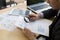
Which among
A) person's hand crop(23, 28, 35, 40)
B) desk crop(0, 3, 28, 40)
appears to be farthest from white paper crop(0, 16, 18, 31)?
person's hand crop(23, 28, 35, 40)

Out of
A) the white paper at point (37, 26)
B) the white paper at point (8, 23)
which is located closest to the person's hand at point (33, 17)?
the white paper at point (37, 26)

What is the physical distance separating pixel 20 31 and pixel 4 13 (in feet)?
1.37

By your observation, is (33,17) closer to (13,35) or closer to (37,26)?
(37,26)

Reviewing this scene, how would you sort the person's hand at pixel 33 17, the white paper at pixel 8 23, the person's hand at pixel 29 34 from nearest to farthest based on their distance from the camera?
the person's hand at pixel 29 34, the white paper at pixel 8 23, the person's hand at pixel 33 17

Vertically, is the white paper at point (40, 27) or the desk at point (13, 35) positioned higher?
the white paper at point (40, 27)

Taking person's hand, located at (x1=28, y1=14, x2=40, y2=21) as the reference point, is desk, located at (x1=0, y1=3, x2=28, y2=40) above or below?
below

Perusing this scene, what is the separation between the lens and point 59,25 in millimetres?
910

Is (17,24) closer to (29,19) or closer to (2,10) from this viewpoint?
(29,19)

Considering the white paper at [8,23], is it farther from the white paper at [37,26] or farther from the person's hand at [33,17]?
the person's hand at [33,17]

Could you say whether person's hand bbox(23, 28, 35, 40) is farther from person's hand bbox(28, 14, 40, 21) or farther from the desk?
person's hand bbox(28, 14, 40, 21)

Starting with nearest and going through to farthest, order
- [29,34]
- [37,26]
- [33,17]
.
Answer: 1. [29,34]
2. [37,26]
3. [33,17]

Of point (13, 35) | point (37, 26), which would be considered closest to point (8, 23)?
point (13, 35)

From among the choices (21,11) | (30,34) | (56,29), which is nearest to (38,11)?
(21,11)

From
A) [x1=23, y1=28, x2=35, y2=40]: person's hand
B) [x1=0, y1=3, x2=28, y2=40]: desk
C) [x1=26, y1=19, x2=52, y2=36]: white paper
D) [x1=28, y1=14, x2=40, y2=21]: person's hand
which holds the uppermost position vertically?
[x1=28, y1=14, x2=40, y2=21]: person's hand
